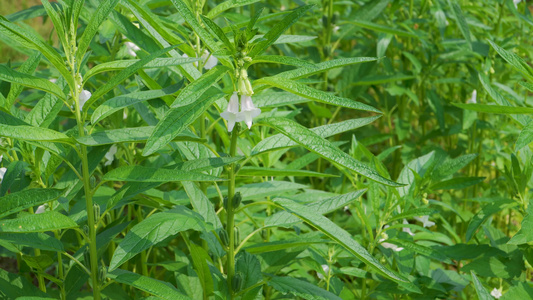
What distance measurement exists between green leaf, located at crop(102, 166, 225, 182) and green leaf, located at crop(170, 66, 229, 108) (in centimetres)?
17

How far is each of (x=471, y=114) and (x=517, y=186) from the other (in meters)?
0.96

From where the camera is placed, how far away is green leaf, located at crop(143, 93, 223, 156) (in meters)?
1.10

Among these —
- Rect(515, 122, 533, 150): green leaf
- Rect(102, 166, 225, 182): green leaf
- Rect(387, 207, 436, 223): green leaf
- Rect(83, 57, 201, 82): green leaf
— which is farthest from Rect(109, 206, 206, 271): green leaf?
Rect(515, 122, 533, 150): green leaf

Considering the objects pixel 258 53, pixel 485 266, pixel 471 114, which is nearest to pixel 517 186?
pixel 485 266

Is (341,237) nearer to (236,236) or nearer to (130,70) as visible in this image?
(236,236)

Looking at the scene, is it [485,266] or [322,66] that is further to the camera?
[485,266]

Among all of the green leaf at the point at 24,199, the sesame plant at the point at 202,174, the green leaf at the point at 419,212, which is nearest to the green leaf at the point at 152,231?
the sesame plant at the point at 202,174

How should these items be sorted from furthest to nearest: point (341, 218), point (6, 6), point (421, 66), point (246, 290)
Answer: point (6, 6) < point (421, 66) < point (341, 218) < point (246, 290)

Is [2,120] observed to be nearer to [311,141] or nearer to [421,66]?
[311,141]

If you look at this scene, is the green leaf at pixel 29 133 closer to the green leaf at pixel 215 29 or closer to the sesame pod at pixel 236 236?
the green leaf at pixel 215 29

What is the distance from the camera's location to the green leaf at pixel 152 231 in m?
1.20

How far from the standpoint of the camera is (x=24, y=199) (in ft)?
4.23

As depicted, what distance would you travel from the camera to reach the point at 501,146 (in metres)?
2.87

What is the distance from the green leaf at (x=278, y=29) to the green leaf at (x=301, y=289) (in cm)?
62
